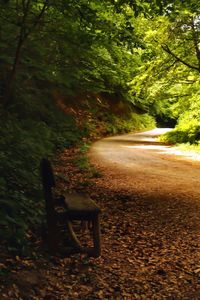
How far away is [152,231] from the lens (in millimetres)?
6125

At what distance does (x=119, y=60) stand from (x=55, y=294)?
7.96 m

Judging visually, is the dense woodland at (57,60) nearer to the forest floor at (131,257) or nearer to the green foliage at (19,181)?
the green foliage at (19,181)

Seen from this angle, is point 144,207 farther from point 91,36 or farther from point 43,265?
point 91,36

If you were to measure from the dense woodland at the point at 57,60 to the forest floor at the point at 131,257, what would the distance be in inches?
28.1

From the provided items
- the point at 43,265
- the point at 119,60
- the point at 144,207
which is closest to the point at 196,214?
the point at 144,207

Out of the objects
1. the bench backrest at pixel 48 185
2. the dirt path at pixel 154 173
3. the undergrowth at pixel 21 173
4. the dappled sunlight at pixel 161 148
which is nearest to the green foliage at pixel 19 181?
the undergrowth at pixel 21 173

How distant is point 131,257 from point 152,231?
3.66 ft

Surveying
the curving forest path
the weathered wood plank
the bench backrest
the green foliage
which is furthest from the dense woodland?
the curving forest path

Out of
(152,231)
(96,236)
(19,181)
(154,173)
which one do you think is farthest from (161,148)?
(96,236)

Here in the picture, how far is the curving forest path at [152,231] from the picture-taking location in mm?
4316

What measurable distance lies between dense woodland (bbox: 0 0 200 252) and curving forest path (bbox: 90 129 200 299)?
135 cm

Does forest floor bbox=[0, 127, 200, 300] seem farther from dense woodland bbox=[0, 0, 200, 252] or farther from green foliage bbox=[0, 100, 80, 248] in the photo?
dense woodland bbox=[0, 0, 200, 252]

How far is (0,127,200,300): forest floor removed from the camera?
4.00m

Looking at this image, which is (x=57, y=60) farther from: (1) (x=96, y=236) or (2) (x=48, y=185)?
(1) (x=96, y=236)
